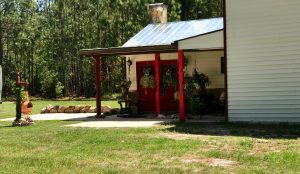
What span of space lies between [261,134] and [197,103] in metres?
4.98

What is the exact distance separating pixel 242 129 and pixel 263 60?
2.57 metres

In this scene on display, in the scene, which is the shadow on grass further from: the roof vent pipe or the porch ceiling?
the roof vent pipe

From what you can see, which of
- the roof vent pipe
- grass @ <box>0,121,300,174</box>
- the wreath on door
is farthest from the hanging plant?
grass @ <box>0,121,300,174</box>

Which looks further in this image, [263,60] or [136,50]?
[136,50]

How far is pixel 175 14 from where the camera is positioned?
38344 millimetres

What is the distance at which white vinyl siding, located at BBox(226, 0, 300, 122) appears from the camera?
44.1ft

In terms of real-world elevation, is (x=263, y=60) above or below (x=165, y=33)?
below

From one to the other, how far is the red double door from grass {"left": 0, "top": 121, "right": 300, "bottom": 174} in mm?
5618

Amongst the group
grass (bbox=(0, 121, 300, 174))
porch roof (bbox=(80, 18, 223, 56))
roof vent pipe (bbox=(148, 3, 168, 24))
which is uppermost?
roof vent pipe (bbox=(148, 3, 168, 24))

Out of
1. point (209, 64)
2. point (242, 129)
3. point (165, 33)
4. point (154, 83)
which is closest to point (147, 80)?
point (154, 83)

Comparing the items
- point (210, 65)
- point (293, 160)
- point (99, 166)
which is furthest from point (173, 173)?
point (210, 65)

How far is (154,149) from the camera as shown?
30.7 feet

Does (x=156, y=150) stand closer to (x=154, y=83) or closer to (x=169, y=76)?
(x=169, y=76)

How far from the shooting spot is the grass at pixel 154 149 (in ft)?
25.2
